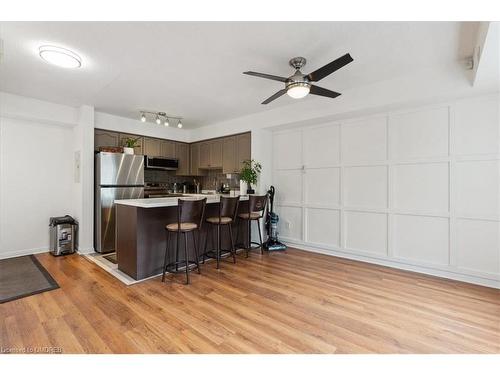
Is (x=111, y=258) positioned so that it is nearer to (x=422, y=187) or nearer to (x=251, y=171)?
(x=251, y=171)

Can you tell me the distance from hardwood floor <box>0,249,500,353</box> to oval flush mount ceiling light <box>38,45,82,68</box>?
8.20 feet

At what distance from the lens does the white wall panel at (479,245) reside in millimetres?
2842

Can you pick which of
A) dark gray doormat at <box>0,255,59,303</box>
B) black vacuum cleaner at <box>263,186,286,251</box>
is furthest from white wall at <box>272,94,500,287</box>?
dark gray doormat at <box>0,255,59,303</box>

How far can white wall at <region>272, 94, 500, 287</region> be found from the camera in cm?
291

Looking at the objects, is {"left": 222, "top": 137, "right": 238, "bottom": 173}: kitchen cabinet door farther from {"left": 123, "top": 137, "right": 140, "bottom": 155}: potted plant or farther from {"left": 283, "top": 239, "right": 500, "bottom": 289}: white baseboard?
{"left": 283, "top": 239, "right": 500, "bottom": 289}: white baseboard

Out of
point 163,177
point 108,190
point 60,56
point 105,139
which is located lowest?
point 108,190

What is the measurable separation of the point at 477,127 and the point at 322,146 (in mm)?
1999

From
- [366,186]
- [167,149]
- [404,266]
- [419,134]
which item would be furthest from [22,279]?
[419,134]

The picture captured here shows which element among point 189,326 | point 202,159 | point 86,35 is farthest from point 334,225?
point 86,35

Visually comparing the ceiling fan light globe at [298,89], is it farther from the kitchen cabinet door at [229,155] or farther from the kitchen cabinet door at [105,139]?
the kitchen cabinet door at [105,139]

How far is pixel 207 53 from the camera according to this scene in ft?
8.32

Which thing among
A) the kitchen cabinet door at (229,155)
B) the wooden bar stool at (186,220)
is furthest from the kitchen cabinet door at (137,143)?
the wooden bar stool at (186,220)

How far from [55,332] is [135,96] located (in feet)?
10.5

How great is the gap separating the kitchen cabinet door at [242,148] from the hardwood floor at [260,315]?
244cm
